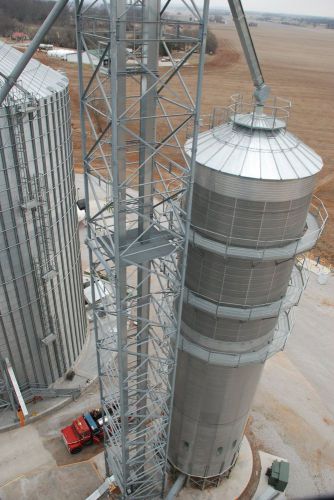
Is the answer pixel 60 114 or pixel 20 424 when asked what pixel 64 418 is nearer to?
pixel 20 424

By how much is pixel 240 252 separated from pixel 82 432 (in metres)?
13.8

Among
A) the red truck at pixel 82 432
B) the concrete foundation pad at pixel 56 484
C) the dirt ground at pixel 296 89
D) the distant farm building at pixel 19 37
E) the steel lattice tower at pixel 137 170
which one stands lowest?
the dirt ground at pixel 296 89

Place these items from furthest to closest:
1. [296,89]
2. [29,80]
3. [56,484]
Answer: [296,89] → [56,484] → [29,80]

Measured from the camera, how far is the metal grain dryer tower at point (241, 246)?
11.8 metres

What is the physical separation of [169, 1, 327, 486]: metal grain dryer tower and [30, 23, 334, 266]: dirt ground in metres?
25.0

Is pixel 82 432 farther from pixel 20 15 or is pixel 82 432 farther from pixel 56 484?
pixel 20 15

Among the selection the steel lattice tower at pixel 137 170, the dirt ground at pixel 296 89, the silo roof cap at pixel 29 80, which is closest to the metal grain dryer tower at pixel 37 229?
the silo roof cap at pixel 29 80

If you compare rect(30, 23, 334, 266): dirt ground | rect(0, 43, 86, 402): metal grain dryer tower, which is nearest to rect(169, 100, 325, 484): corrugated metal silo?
rect(0, 43, 86, 402): metal grain dryer tower

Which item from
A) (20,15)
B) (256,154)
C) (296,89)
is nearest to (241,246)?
(256,154)

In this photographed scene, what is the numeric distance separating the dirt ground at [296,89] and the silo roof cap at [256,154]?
27332 millimetres

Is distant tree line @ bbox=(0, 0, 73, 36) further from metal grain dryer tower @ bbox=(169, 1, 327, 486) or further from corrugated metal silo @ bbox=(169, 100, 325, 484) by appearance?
corrugated metal silo @ bbox=(169, 100, 325, 484)

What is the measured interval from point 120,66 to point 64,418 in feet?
62.4

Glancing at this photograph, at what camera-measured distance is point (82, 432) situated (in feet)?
66.8

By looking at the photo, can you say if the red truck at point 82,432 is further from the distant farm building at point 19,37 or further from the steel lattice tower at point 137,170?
the distant farm building at point 19,37
